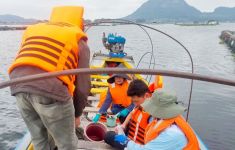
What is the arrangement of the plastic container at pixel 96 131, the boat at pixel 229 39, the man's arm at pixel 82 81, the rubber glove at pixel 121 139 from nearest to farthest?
the man's arm at pixel 82 81 < the rubber glove at pixel 121 139 < the plastic container at pixel 96 131 < the boat at pixel 229 39

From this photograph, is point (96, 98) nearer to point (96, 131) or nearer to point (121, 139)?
point (96, 131)

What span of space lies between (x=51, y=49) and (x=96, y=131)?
243 centimetres

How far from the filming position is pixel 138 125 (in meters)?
4.45

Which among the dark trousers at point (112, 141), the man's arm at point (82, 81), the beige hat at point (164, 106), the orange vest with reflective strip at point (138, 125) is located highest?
the man's arm at point (82, 81)

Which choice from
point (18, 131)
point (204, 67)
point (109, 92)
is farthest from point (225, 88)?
point (109, 92)

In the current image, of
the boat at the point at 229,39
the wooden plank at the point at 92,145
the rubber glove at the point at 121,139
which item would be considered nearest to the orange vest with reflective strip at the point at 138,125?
the rubber glove at the point at 121,139

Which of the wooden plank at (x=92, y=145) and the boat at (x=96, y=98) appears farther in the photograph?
the boat at (x=96, y=98)

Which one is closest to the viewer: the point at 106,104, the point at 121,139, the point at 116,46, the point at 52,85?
the point at 52,85

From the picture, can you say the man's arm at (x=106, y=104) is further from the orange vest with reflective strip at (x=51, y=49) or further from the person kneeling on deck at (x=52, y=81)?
the orange vest with reflective strip at (x=51, y=49)

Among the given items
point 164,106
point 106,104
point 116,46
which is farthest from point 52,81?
point 116,46

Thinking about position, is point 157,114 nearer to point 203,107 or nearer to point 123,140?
point 123,140

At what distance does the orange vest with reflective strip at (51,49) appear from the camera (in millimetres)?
2881

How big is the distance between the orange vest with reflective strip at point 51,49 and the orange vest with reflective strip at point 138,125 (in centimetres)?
158

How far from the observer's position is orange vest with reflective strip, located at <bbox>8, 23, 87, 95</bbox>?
288 centimetres
